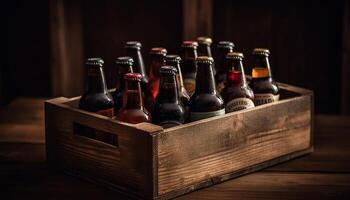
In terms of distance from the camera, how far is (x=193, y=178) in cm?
158

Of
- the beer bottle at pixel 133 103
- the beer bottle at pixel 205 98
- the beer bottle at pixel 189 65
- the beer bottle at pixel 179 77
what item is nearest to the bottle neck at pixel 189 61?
the beer bottle at pixel 189 65

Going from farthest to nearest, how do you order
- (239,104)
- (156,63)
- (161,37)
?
(161,37), (156,63), (239,104)

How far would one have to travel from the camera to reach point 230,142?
166 cm

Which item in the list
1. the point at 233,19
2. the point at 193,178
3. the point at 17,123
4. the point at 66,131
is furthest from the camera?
the point at 233,19

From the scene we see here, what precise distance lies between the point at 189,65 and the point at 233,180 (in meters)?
0.41

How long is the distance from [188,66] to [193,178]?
45cm

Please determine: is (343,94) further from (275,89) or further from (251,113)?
(251,113)

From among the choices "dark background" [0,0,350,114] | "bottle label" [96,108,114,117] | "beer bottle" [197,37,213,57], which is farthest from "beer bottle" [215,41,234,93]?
"dark background" [0,0,350,114]

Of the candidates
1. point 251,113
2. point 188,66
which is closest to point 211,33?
point 188,66

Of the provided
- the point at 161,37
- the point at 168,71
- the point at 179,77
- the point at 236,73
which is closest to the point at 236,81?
the point at 236,73

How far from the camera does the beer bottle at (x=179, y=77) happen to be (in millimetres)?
1757

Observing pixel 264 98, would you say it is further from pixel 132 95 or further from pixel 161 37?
pixel 161 37

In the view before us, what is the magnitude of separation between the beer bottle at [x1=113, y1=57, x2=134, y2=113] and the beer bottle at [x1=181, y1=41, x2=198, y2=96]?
0.60ft

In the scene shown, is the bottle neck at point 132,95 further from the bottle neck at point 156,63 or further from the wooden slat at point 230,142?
the bottle neck at point 156,63
